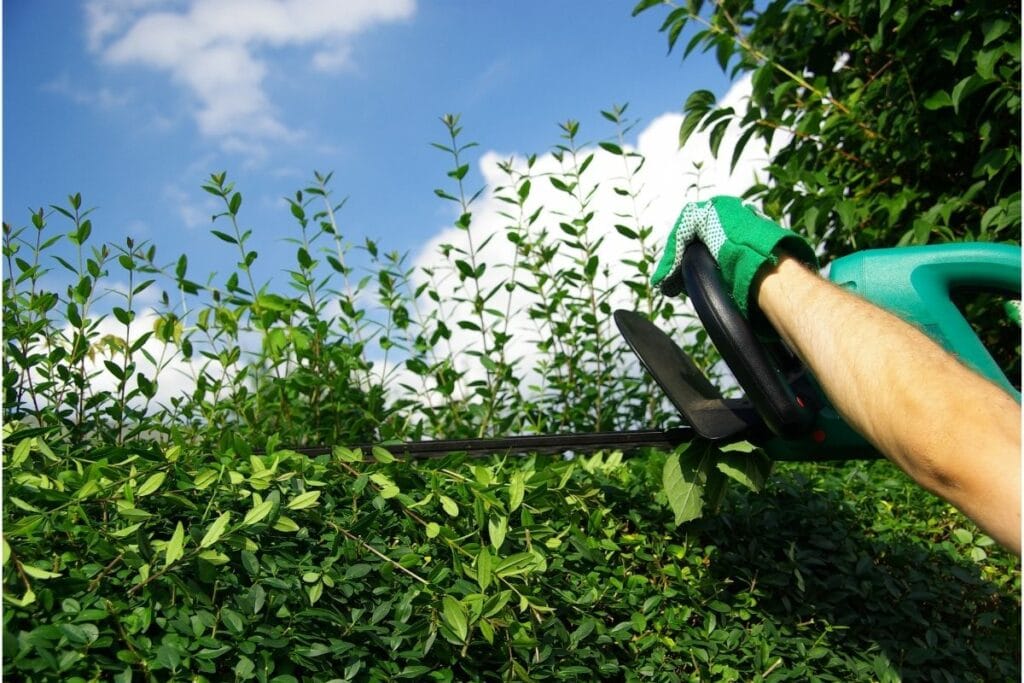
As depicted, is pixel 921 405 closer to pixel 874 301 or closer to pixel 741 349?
pixel 741 349

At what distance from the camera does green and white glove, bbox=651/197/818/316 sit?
5.80 feet

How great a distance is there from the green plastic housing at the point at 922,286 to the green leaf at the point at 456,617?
886 mm

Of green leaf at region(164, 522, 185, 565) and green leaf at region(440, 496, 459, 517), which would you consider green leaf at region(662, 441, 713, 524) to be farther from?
green leaf at region(164, 522, 185, 565)

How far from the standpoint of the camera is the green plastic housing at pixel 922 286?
1.98 metres

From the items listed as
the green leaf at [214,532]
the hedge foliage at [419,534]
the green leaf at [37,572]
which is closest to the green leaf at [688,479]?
the hedge foliage at [419,534]

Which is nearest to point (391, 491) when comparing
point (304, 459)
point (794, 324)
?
point (304, 459)

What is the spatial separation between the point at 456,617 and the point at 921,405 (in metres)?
0.83

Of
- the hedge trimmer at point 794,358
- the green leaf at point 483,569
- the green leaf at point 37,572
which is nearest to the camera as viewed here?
the green leaf at point 37,572

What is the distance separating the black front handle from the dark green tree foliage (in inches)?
58.0

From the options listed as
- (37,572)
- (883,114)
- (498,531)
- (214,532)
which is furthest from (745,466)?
(883,114)

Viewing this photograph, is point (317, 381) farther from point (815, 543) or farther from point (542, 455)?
point (815, 543)

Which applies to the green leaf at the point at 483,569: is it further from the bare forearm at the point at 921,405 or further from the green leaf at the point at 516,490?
the bare forearm at the point at 921,405

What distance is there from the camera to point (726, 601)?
2.18 metres

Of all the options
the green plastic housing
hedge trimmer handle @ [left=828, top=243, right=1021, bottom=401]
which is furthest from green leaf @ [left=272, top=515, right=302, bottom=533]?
hedge trimmer handle @ [left=828, top=243, right=1021, bottom=401]
